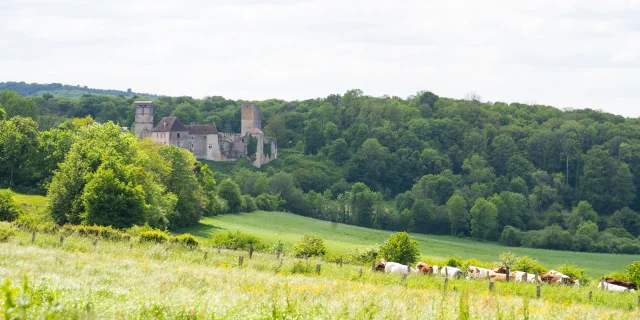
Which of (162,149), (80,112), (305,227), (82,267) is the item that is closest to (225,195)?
(305,227)

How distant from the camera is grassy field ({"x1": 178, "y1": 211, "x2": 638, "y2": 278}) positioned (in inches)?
2872

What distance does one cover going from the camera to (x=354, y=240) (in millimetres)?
82625

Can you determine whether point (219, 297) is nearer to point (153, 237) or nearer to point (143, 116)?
point (153, 237)

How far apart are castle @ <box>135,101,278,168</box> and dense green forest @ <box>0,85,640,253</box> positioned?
11.7 ft

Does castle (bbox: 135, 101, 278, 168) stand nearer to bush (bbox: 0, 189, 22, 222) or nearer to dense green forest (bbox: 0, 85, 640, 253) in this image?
dense green forest (bbox: 0, 85, 640, 253)

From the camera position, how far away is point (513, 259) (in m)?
52.8

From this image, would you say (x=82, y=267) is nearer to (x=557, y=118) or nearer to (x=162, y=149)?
(x=162, y=149)

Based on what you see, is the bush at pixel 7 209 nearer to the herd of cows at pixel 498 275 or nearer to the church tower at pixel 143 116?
the herd of cows at pixel 498 275

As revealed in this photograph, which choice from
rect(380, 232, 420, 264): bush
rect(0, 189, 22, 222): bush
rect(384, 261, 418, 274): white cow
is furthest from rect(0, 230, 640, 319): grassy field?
rect(0, 189, 22, 222): bush

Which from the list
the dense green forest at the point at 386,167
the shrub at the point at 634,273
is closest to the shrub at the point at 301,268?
the shrub at the point at 634,273

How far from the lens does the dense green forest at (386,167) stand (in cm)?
6775

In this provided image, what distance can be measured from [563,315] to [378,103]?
177m

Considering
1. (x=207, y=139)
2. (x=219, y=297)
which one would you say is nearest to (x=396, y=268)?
(x=219, y=297)

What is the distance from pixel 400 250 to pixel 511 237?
6401 centimetres
